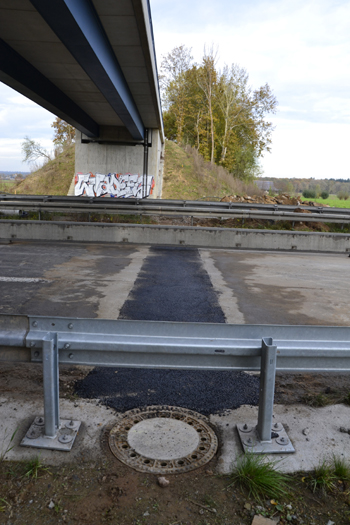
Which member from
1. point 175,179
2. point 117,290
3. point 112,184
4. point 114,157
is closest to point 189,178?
point 175,179

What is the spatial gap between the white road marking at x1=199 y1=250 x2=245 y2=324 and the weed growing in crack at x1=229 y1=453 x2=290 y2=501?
3.35 meters

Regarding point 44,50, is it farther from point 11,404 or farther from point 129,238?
point 11,404

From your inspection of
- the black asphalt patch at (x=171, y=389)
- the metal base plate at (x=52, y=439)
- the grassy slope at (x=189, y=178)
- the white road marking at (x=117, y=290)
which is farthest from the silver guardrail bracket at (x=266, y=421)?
the grassy slope at (x=189, y=178)

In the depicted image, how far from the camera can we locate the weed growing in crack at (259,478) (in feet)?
8.54

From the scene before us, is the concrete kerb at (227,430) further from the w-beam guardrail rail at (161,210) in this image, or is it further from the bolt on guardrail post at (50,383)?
the w-beam guardrail rail at (161,210)

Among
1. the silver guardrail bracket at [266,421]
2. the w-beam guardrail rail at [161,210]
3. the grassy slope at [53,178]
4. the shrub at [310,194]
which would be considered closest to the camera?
the silver guardrail bracket at [266,421]

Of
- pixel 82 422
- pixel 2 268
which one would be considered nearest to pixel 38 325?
pixel 82 422

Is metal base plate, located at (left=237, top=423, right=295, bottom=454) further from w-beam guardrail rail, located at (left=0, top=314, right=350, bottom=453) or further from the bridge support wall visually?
the bridge support wall

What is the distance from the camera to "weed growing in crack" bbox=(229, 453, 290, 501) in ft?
8.54

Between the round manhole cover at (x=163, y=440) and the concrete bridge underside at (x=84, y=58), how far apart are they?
7.67 meters

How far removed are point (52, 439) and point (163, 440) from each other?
0.82m

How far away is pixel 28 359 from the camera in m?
3.08

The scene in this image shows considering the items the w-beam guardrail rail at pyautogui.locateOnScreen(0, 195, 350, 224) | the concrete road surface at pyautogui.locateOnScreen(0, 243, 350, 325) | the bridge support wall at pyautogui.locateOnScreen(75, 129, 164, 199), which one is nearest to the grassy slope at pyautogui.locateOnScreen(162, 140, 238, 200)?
the bridge support wall at pyautogui.locateOnScreen(75, 129, 164, 199)

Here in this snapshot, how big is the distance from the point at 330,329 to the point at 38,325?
222 cm
